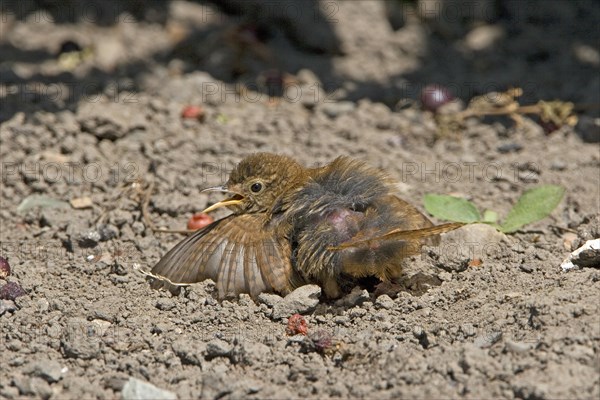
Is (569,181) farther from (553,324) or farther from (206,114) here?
(206,114)

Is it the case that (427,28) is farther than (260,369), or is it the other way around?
(427,28)

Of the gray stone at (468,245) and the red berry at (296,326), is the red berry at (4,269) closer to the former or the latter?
the red berry at (296,326)

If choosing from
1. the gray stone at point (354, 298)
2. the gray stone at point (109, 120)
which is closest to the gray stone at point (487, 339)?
the gray stone at point (354, 298)

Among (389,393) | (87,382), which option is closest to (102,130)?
(87,382)

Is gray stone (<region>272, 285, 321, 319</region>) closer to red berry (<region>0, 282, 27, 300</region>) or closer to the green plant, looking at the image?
the green plant

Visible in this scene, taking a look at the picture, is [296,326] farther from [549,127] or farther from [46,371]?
[549,127]

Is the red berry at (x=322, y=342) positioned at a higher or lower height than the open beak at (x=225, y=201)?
lower
